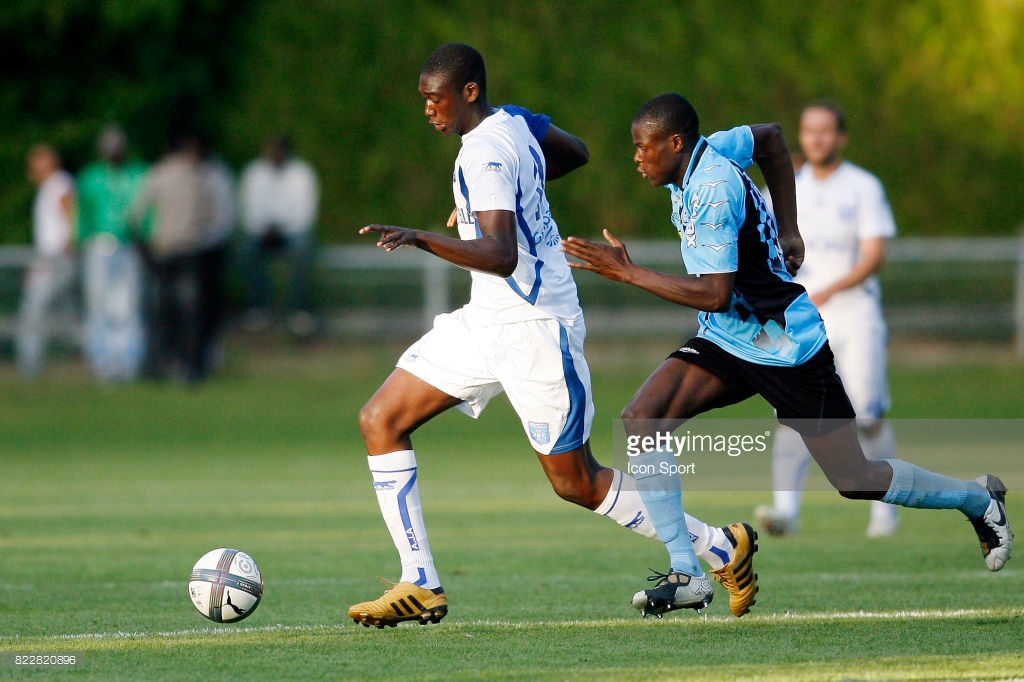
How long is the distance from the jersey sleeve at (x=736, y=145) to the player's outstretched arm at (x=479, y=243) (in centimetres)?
118

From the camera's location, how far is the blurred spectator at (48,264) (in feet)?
61.0

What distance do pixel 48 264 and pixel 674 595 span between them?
13.8m

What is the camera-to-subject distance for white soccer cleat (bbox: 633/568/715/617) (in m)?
6.57

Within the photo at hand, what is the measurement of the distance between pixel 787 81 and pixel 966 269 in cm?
469

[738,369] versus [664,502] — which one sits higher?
[738,369]

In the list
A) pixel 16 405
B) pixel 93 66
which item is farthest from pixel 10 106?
pixel 16 405

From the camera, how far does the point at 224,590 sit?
6656mm

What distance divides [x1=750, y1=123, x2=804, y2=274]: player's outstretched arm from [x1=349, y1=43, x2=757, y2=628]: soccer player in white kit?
109cm

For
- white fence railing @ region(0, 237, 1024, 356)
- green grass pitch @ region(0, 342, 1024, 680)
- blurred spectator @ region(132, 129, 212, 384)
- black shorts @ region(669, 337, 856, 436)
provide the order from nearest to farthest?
1. green grass pitch @ region(0, 342, 1024, 680)
2. black shorts @ region(669, 337, 856, 436)
3. blurred spectator @ region(132, 129, 212, 384)
4. white fence railing @ region(0, 237, 1024, 356)

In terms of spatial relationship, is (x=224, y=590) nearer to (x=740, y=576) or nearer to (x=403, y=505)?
(x=403, y=505)

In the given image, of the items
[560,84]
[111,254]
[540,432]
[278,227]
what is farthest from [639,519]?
[560,84]

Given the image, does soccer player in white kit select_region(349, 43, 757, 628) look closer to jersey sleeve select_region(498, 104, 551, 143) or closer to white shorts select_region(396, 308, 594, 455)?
white shorts select_region(396, 308, 594, 455)

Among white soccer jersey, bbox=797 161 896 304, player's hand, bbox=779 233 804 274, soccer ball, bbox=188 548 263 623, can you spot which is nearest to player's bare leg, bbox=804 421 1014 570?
player's hand, bbox=779 233 804 274

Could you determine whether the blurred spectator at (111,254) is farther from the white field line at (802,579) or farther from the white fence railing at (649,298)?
the white field line at (802,579)
